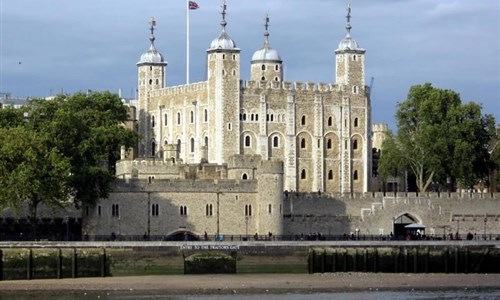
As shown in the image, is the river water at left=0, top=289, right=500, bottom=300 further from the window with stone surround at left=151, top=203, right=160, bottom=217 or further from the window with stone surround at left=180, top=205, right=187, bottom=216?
the window with stone surround at left=180, top=205, right=187, bottom=216

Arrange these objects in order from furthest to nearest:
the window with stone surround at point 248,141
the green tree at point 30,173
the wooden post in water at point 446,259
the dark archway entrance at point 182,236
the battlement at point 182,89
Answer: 1. the battlement at point 182,89
2. the window with stone surround at point 248,141
3. the dark archway entrance at point 182,236
4. the green tree at point 30,173
5. the wooden post in water at point 446,259

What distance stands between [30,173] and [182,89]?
114 ft

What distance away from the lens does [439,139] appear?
116 meters

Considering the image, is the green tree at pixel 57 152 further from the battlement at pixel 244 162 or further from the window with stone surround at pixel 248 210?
the window with stone surround at pixel 248 210

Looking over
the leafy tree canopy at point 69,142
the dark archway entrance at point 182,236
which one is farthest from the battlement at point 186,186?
the dark archway entrance at point 182,236

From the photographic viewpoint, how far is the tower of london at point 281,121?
389ft

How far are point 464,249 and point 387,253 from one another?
4.58 m

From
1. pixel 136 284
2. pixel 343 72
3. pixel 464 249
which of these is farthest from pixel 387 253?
pixel 343 72

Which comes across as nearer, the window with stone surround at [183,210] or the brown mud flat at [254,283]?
the brown mud flat at [254,283]

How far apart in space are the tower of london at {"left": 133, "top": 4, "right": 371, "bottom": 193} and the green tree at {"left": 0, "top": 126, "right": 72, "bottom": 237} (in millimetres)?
23051

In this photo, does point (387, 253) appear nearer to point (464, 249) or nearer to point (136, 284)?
point (464, 249)

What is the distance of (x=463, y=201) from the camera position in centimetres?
11075

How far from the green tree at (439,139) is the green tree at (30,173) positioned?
3091cm

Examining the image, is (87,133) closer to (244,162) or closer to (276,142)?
(244,162)
